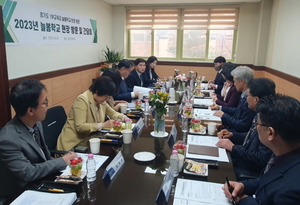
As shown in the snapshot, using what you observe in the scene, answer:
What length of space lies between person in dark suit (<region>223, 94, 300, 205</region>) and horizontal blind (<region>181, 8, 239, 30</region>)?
18.3 ft

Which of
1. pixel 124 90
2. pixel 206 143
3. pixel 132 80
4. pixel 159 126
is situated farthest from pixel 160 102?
A: pixel 132 80

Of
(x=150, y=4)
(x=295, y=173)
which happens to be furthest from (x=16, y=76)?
(x=150, y=4)

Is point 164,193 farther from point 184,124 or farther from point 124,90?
point 124,90

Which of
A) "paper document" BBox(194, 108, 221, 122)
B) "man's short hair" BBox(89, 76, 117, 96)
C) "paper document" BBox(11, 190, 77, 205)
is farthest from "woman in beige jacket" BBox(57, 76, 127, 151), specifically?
"paper document" BBox(194, 108, 221, 122)

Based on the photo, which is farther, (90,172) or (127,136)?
(127,136)

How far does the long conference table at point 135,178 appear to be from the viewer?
109cm

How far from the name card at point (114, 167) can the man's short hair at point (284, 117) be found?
0.78 m

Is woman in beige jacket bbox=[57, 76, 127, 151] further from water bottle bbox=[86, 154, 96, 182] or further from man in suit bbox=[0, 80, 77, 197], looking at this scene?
water bottle bbox=[86, 154, 96, 182]

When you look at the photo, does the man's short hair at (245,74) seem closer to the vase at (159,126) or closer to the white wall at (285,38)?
the vase at (159,126)

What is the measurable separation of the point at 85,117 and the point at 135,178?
0.95 m

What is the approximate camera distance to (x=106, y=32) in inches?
246

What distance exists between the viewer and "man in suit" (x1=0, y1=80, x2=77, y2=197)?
1247 millimetres

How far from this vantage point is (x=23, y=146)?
4.32 feet

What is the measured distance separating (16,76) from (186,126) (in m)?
2.51
